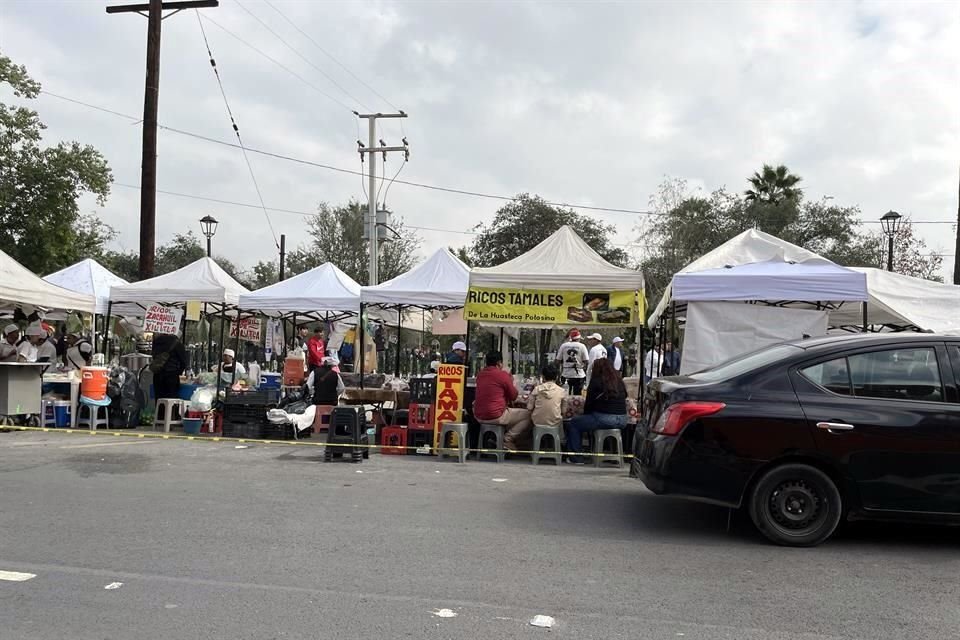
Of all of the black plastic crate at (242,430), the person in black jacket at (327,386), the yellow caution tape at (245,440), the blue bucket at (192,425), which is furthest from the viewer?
the blue bucket at (192,425)

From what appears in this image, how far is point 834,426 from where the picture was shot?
5.66 metres

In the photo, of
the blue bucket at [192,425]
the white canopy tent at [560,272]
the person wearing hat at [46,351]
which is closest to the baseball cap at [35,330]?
the person wearing hat at [46,351]

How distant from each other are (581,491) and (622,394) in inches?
91.0

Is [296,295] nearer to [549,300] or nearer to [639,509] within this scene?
[549,300]

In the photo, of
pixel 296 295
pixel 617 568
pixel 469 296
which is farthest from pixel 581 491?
pixel 296 295

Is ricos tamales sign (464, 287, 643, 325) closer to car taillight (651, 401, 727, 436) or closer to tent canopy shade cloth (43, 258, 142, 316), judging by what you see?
car taillight (651, 401, 727, 436)

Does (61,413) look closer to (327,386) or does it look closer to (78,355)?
(78,355)

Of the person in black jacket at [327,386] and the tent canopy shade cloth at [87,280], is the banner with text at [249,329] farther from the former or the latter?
the person in black jacket at [327,386]

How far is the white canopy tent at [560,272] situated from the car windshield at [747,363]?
4.18 m

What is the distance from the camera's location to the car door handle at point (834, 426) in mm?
5645

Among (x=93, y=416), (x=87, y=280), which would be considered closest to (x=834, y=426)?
(x=93, y=416)

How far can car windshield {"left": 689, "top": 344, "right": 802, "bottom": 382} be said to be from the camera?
6039mm

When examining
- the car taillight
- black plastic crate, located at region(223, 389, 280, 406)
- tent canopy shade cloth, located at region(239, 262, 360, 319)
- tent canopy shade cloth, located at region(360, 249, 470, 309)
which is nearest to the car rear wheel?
the car taillight

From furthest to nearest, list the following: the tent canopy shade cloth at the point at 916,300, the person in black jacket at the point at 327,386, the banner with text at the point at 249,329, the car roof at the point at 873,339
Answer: the banner with text at the point at 249,329 → the person in black jacket at the point at 327,386 → the tent canopy shade cloth at the point at 916,300 → the car roof at the point at 873,339
